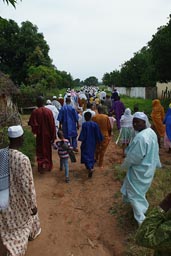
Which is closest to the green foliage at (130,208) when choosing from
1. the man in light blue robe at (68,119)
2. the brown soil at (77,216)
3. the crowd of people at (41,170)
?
the brown soil at (77,216)

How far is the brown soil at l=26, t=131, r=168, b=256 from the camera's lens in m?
4.95

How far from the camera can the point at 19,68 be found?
3681 cm

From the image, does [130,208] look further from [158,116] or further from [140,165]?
[158,116]

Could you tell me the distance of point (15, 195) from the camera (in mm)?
4109

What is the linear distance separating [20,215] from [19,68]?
33.9 meters

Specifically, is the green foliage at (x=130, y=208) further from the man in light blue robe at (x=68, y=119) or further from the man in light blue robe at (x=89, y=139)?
the man in light blue robe at (x=68, y=119)

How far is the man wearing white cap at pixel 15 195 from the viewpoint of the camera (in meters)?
4.00

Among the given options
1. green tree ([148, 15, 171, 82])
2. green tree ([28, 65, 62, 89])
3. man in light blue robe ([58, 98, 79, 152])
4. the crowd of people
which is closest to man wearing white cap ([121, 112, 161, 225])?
the crowd of people

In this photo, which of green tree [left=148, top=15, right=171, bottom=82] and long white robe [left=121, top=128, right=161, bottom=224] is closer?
long white robe [left=121, top=128, right=161, bottom=224]

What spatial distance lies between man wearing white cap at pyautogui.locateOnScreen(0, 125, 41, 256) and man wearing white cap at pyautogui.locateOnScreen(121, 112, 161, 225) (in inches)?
66.1

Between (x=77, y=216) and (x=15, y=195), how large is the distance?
215 centimetres

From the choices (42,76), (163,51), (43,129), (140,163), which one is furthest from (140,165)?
(42,76)

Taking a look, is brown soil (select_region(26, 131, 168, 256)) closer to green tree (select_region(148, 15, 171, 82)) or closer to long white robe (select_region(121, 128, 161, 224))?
long white robe (select_region(121, 128, 161, 224))

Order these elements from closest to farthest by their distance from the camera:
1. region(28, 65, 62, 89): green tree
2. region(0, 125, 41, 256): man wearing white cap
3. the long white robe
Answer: region(0, 125, 41, 256): man wearing white cap < the long white robe < region(28, 65, 62, 89): green tree
